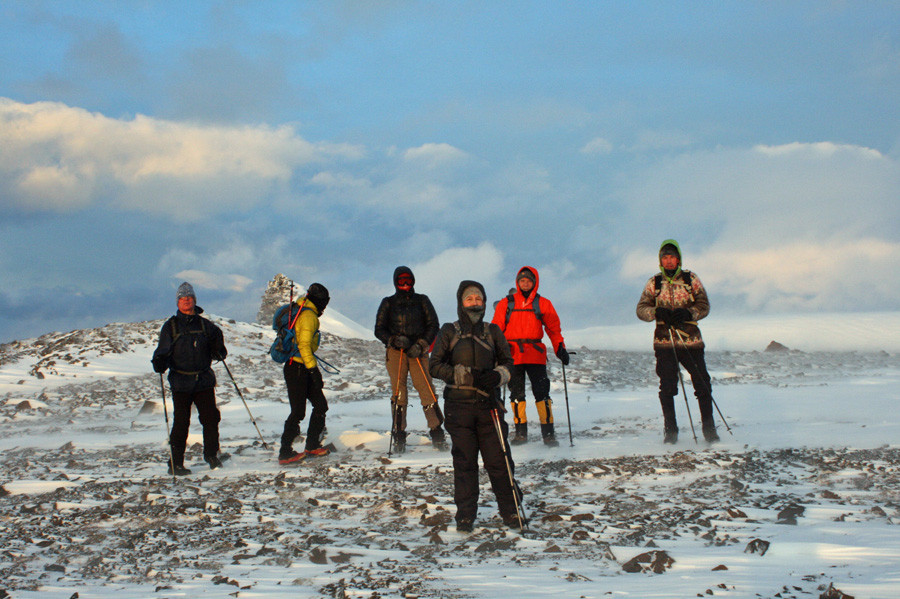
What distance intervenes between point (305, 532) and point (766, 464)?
4.83m

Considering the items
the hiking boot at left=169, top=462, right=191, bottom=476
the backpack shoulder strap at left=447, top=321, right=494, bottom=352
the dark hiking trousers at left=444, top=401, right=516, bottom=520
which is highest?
the backpack shoulder strap at left=447, top=321, right=494, bottom=352

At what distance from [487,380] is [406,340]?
3466 millimetres

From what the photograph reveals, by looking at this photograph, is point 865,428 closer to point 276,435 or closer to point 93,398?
point 276,435

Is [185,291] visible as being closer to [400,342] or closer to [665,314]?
[400,342]

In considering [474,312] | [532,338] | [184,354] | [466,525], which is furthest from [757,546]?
[184,354]

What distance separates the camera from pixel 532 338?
9.41 metres

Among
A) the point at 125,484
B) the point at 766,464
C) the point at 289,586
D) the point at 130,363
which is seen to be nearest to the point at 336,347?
the point at 130,363

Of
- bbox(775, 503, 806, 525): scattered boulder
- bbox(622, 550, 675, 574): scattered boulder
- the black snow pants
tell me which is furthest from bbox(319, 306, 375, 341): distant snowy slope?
bbox(622, 550, 675, 574): scattered boulder

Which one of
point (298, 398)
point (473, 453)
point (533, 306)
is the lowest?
point (473, 453)

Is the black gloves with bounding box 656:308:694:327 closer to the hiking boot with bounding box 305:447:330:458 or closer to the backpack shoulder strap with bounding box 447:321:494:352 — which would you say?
the backpack shoulder strap with bounding box 447:321:494:352

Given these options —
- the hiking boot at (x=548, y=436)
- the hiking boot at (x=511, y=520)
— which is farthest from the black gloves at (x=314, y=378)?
the hiking boot at (x=511, y=520)

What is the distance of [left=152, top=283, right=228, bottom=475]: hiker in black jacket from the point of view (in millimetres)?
8672

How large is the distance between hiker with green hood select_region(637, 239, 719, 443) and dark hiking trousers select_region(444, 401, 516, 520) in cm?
380

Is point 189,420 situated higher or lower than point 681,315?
lower
